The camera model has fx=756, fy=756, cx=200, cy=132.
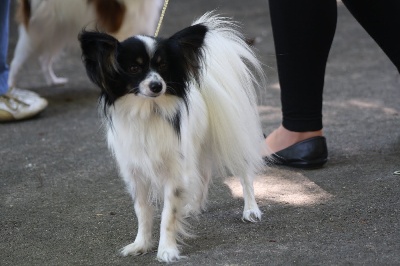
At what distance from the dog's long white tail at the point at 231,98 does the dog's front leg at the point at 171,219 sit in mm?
345

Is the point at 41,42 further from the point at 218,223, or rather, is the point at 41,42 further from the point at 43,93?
the point at 218,223

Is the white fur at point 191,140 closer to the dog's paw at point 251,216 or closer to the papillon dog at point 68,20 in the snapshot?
the dog's paw at point 251,216

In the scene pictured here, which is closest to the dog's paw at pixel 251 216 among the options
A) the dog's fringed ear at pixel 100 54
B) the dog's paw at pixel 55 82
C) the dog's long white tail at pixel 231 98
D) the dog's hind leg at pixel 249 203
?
the dog's hind leg at pixel 249 203

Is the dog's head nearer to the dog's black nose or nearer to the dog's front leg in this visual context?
the dog's black nose

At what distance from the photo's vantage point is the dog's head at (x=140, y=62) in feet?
7.87

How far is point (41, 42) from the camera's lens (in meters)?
5.10

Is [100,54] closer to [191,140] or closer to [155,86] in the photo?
[155,86]

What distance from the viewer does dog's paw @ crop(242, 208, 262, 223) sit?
2.92 metres

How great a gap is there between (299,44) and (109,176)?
1.06 meters

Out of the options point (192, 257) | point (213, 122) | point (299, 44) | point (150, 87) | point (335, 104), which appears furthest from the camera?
point (335, 104)

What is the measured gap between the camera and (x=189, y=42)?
252 centimetres

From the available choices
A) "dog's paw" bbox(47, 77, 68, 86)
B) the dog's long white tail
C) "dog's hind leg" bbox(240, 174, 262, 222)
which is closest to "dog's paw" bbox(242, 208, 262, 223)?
"dog's hind leg" bbox(240, 174, 262, 222)

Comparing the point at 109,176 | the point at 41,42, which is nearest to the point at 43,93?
the point at 41,42

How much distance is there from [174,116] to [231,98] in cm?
39
